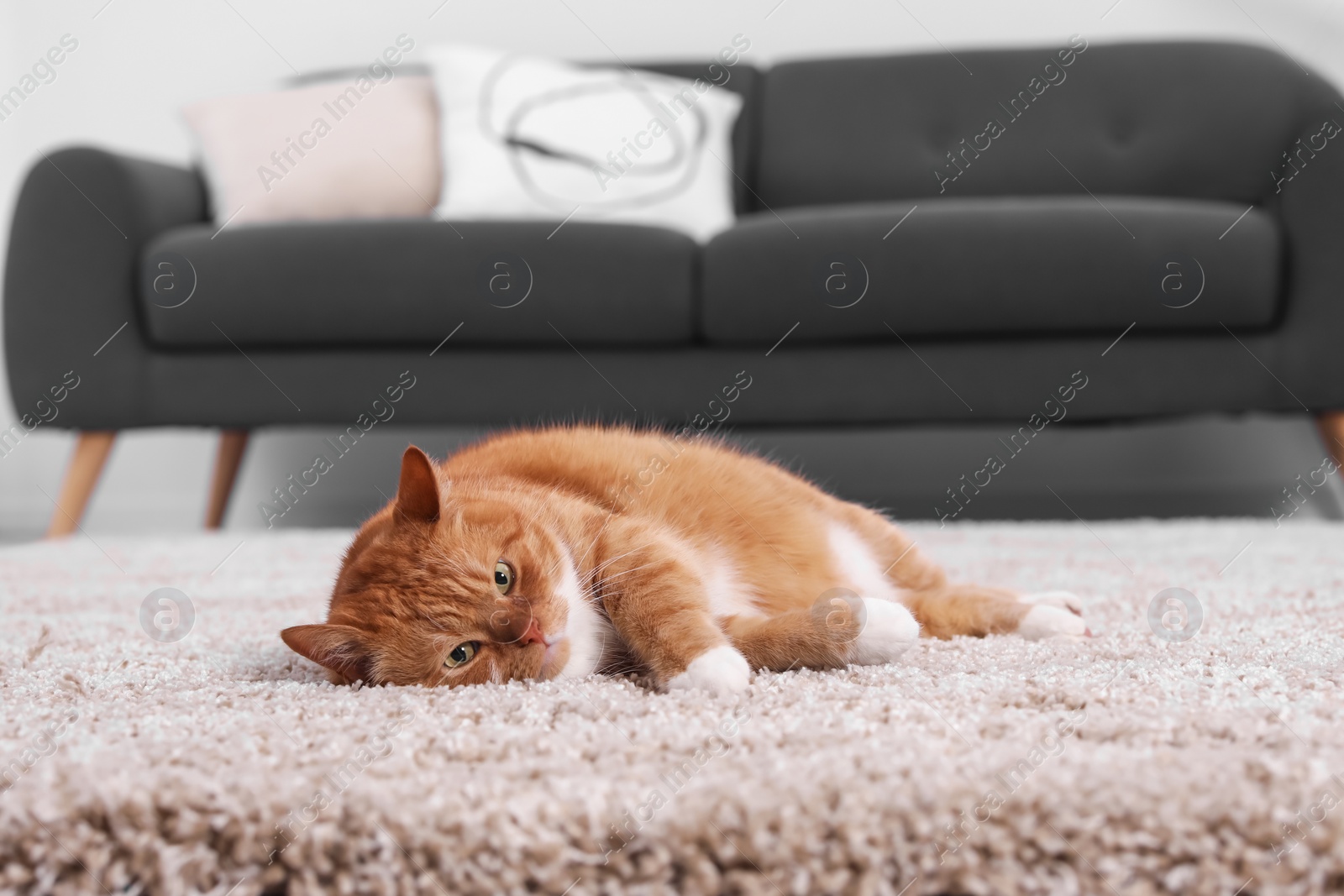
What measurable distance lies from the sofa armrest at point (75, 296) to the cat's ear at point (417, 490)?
1.58 m

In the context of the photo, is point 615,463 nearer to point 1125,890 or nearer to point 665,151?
point 1125,890

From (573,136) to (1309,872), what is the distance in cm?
216

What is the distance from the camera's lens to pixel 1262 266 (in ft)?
5.92

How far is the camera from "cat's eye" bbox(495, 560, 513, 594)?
719mm

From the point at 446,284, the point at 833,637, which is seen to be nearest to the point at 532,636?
the point at 833,637

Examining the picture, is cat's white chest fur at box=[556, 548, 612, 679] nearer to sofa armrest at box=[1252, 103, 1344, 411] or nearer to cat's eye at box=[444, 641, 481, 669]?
cat's eye at box=[444, 641, 481, 669]

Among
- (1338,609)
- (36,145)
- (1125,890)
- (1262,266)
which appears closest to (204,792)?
(1125,890)

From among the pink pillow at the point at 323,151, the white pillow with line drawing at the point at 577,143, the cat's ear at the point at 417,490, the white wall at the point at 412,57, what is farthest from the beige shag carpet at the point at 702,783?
the white wall at the point at 412,57

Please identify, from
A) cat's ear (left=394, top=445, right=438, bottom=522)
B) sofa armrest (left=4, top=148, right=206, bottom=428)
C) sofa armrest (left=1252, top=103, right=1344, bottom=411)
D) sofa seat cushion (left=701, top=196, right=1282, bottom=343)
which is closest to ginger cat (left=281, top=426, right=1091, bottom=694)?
cat's ear (left=394, top=445, right=438, bottom=522)

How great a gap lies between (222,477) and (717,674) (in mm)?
2078

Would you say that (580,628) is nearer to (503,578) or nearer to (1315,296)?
(503,578)

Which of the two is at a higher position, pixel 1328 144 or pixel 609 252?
pixel 1328 144

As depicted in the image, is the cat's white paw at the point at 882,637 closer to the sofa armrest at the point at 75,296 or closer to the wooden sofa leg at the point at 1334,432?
the wooden sofa leg at the point at 1334,432

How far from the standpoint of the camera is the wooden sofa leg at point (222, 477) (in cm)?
237
